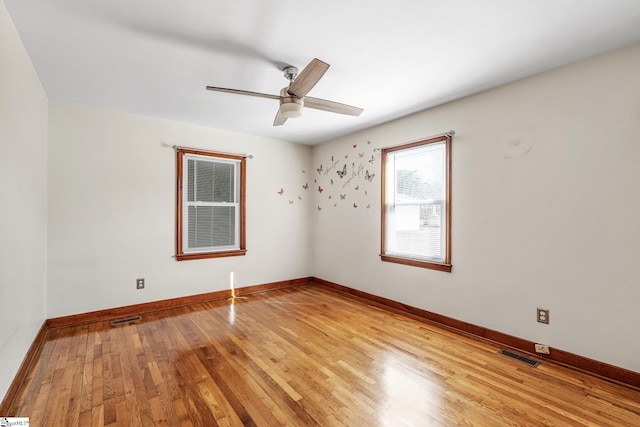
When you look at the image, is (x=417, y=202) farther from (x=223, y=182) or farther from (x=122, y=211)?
(x=122, y=211)

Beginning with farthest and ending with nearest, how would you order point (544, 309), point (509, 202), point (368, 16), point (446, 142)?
point (446, 142)
point (509, 202)
point (544, 309)
point (368, 16)

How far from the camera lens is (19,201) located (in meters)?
2.13

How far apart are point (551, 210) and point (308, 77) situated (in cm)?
226

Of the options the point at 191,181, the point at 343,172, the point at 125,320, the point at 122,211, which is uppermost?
the point at 343,172

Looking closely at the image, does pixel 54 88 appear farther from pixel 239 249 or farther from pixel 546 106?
pixel 546 106

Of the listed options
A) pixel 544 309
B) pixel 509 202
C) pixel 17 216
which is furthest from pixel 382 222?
pixel 17 216

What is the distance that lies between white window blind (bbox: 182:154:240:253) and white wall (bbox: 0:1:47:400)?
1.45 metres

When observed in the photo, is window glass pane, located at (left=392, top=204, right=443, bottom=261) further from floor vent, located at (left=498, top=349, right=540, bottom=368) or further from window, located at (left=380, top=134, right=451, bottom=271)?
floor vent, located at (left=498, top=349, right=540, bottom=368)

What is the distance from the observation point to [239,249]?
14.5 ft

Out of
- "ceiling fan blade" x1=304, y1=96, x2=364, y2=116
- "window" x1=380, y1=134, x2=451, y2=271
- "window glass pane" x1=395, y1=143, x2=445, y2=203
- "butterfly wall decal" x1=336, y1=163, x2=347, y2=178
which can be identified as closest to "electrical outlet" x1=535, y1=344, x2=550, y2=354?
"window" x1=380, y1=134, x2=451, y2=271

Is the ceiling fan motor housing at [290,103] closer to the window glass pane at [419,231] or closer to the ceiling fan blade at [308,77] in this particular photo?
the ceiling fan blade at [308,77]

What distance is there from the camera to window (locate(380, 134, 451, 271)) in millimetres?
3248

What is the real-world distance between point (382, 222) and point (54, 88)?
12.6 feet

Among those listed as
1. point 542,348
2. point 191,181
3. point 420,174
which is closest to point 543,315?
point 542,348
